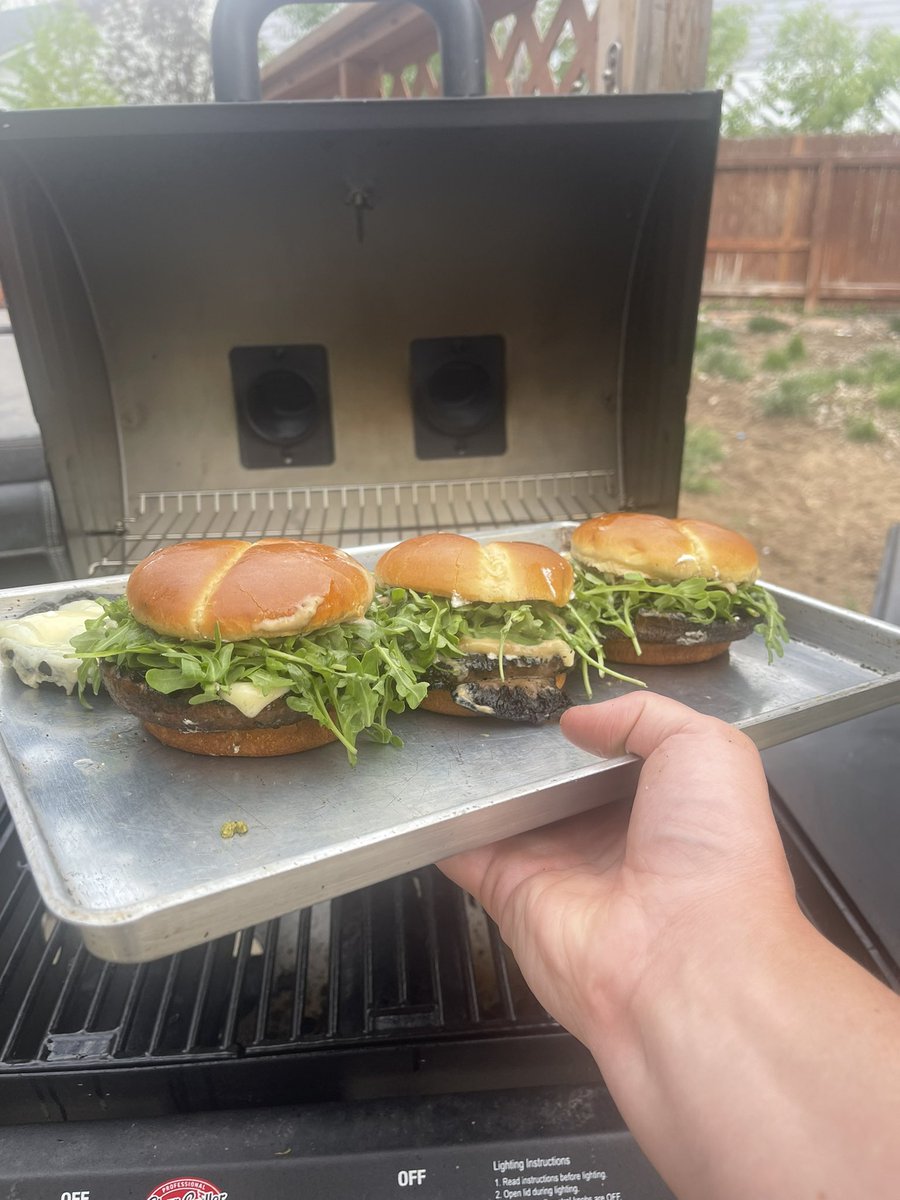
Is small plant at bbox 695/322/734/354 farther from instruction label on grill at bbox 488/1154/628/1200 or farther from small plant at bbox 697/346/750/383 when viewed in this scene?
instruction label on grill at bbox 488/1154/628/1200

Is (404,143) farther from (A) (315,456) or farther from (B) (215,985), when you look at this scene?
(B) (215,985)

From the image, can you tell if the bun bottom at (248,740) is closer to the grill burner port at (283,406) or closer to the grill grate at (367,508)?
the grill grate at (367,508)

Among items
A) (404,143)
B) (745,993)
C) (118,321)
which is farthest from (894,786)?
(118,321)

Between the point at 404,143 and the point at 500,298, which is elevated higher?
the point at 404,143

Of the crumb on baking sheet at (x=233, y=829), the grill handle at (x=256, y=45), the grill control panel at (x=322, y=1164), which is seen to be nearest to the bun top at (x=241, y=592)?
the crumb on baking sheet at (x=233, y=829)

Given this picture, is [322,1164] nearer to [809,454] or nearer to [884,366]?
[809,454]

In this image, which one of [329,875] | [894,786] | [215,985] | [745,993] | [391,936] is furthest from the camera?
[894,786]

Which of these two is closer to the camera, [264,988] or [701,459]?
[264,988]

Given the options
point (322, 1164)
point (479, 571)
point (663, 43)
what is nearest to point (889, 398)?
point (663, 43)
